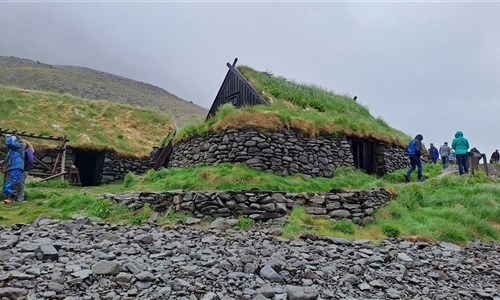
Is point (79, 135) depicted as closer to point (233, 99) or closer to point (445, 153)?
point (233, 99)

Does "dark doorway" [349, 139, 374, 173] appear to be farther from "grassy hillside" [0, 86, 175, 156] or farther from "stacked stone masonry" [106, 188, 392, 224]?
"grassy hillside" [0, 86, 175, 156]

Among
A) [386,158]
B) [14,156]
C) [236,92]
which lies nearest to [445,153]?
[386,158]

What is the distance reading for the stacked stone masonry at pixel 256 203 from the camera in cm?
904

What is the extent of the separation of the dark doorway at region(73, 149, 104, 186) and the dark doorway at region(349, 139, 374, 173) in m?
15.0

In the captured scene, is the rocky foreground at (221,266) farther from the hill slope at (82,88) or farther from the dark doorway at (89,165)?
the hill slope at (82,88)

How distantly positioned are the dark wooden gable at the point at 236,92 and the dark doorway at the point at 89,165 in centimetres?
780

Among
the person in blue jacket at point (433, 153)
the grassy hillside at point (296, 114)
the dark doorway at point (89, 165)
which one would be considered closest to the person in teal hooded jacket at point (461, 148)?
the grassy hillside at point (296, 114)

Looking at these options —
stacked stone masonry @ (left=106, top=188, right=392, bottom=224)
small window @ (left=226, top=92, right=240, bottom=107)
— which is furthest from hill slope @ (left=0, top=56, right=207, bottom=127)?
stacked stone masonry @ (left=106, top=188, right=392, bottom=224)

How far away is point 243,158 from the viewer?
42.7 feet

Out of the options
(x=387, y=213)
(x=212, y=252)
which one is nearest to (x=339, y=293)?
(x=212, y=252)

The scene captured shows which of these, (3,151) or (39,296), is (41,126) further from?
(39,296)

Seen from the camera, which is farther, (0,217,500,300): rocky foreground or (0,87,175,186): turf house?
(0,87,175,186): turf house

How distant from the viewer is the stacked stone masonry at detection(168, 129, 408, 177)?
13039mm

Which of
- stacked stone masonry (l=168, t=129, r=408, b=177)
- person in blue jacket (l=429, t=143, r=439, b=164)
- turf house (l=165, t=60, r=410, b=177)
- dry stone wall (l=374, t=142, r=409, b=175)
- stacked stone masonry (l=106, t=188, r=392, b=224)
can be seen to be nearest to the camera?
stacked stone masonry (l=106, t=188, r=392, b=224)
